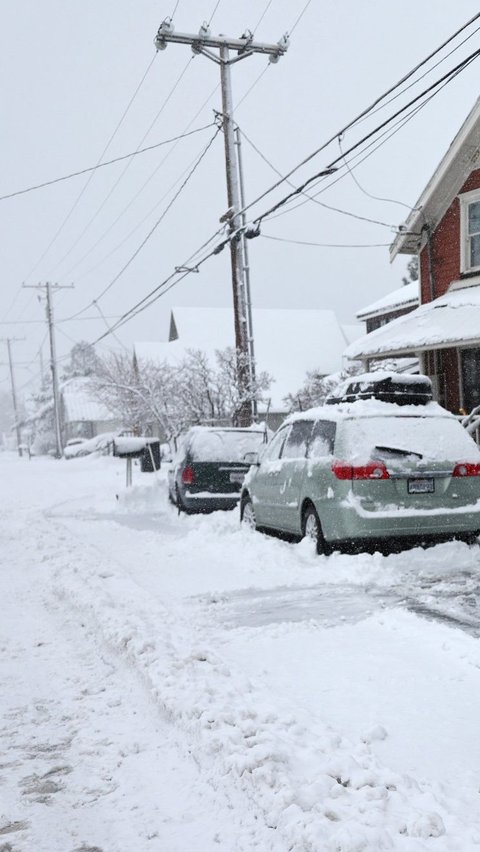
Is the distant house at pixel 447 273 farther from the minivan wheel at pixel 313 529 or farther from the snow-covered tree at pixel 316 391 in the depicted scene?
the snow-covered tree at pixel 316 391

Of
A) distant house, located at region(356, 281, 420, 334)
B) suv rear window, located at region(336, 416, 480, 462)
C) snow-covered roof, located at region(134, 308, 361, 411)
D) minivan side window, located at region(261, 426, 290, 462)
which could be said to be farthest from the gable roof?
snow-covered roof, located at region(134, 308, 361, 411)

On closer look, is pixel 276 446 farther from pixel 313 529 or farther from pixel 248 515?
pixel 313 529

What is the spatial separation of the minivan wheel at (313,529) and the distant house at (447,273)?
7568 mm

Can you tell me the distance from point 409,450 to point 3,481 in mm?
22038

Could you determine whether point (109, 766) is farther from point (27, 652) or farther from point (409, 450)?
point (409, 450)

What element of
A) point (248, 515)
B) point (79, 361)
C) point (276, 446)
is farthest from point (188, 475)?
point (79, 361)

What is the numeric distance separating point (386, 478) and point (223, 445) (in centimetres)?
604

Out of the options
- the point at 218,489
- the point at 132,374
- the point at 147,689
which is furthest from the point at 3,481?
the point at 147,689

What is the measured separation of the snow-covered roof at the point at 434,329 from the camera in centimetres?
1491

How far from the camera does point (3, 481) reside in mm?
27641

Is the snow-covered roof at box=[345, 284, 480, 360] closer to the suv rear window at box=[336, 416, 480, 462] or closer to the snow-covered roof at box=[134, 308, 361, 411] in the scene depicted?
the suv rear window at box=[336, 416, 480, 462]

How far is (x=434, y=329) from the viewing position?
15750 millimetres

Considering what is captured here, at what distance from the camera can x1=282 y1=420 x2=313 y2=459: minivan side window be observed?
9.35m

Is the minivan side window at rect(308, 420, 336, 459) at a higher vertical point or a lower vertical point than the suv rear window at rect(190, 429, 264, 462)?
higher
